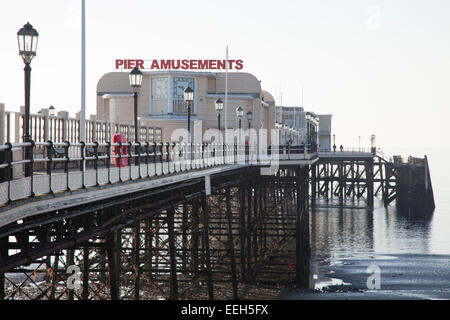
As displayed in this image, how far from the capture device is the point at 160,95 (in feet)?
193

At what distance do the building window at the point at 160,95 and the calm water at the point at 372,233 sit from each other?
15120mm

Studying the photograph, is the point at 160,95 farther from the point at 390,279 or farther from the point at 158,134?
the point at 390,279

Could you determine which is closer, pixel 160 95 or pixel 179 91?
pixel 179 91

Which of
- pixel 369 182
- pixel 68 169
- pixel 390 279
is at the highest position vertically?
pixel 68 169

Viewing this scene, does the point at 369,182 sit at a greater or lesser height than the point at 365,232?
greater

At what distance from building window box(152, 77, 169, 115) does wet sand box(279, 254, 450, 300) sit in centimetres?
2041

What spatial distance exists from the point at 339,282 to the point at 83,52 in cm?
2303

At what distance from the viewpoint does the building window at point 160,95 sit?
192 ft

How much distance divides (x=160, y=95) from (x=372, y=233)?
19783mm

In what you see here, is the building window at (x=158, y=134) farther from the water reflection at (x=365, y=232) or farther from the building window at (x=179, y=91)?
the water reflection at (x=365, y=232)

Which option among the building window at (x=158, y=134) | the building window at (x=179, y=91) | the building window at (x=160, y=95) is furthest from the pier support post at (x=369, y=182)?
the building window at (x=158, y=134)

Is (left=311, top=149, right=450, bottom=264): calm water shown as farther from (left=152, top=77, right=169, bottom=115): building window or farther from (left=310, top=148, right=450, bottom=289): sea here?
(left=152, top=77, right=169, bottom=115): building window

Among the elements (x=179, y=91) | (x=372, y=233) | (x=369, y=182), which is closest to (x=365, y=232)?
(x=372, y=233)

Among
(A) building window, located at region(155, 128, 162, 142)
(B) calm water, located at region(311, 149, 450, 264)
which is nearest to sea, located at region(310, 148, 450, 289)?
(B) calm water, located at region(311, 149, 450, 264)
